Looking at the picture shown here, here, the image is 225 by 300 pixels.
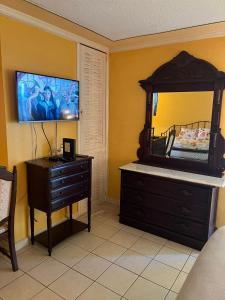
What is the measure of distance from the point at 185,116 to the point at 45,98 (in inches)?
64.1

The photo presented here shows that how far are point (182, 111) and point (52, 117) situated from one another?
1531 mm

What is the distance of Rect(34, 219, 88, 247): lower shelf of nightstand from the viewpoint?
246 cm

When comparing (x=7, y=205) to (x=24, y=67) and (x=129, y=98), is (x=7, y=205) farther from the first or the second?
(x=129, y=98)

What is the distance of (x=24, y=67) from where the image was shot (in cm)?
227

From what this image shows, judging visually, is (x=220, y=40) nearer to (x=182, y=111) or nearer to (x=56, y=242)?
(x=182, y=111)

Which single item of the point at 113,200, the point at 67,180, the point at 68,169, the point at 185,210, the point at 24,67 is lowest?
the point at 113,200

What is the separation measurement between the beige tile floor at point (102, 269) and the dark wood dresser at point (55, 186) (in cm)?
14

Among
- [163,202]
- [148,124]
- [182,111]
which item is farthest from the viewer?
[148,124]

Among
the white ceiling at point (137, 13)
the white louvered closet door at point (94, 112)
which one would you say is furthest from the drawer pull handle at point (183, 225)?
the white ceiling at point (137, 13)

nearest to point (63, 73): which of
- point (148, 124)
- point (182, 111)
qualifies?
point (148, 124)

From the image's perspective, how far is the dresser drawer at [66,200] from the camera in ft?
7.52

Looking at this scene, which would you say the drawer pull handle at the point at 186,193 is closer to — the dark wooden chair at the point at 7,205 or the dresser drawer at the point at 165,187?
the dresser drawer at the point at 165,187

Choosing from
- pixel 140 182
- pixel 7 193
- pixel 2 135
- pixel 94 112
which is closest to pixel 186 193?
pixel 140 182

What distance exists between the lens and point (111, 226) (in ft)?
9.59
